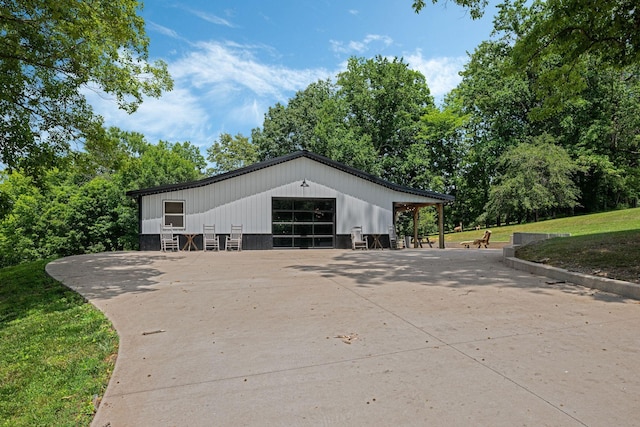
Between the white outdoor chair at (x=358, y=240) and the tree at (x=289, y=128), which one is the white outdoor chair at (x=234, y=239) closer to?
the white outdoor chair at (x=358, y=240)

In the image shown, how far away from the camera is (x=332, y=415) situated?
7.44ft

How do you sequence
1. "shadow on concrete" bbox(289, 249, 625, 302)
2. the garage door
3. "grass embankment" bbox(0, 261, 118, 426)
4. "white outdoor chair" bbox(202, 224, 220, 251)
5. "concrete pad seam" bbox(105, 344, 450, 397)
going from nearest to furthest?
"grass embankment" bbox(0, 261, 118, 426)
"concrete pad seam" bbox(105, 344, 450, 397)
"shadow on concrete" bbox(289, 249, 625, 302)
"white outdoor chair" bbox(202, 224, 220, 251)
the garage door

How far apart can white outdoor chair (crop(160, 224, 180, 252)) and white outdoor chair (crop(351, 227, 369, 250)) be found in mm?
7527

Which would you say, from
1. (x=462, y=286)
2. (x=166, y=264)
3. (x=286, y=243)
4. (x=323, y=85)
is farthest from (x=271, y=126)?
(x=462, y=286)

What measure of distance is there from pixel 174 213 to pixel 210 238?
1839mm

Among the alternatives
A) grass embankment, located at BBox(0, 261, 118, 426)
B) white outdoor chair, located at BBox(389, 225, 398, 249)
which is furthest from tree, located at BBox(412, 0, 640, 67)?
grass embankment, located at BBox(0, 261, 118, 426)

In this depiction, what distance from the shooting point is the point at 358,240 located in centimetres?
1684

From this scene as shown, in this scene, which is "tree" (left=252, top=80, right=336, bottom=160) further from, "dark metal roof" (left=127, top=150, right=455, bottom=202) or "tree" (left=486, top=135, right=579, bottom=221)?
"tree" (left=486, top=135, right=579, bottom=221)

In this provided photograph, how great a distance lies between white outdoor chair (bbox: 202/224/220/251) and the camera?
614 inches

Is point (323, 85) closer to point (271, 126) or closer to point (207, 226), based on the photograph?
point (271, 126)

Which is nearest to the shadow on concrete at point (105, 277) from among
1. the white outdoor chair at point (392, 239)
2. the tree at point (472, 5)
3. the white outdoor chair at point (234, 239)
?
the white outdoor chair at point (234, 239)

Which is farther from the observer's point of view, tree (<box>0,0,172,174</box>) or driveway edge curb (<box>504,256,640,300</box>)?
tree (<box>0,0,172,174</box>)

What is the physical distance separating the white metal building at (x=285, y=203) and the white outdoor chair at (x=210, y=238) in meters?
0.21

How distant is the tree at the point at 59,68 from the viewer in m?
8.27
